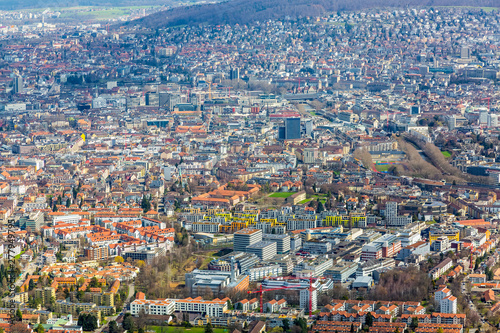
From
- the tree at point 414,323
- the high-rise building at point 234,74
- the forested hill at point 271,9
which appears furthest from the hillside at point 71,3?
the tree at point 414,323

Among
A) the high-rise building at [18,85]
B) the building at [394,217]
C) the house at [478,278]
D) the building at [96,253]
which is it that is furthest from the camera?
the high-rise building at [18,85]

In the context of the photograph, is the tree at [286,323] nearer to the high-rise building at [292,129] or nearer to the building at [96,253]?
the building at [96,253]

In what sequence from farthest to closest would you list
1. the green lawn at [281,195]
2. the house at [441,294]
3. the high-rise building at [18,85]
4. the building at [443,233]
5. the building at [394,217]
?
1. the high-rise building at [18,85]
2. the green lawn at [281,195]
3. the building at [394,217]
4. the building at [443,233]
5. the house at [441,294]

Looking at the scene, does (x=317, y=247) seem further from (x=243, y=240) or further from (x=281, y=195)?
(x=281, y=195)

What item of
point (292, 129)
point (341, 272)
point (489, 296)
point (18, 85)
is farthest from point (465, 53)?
point (489, 296)

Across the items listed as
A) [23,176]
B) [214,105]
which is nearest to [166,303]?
[23,176]

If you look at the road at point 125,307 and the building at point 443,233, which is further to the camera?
the building at point 443,233

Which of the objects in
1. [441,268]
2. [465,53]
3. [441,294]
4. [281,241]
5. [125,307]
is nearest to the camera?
[441,294]
